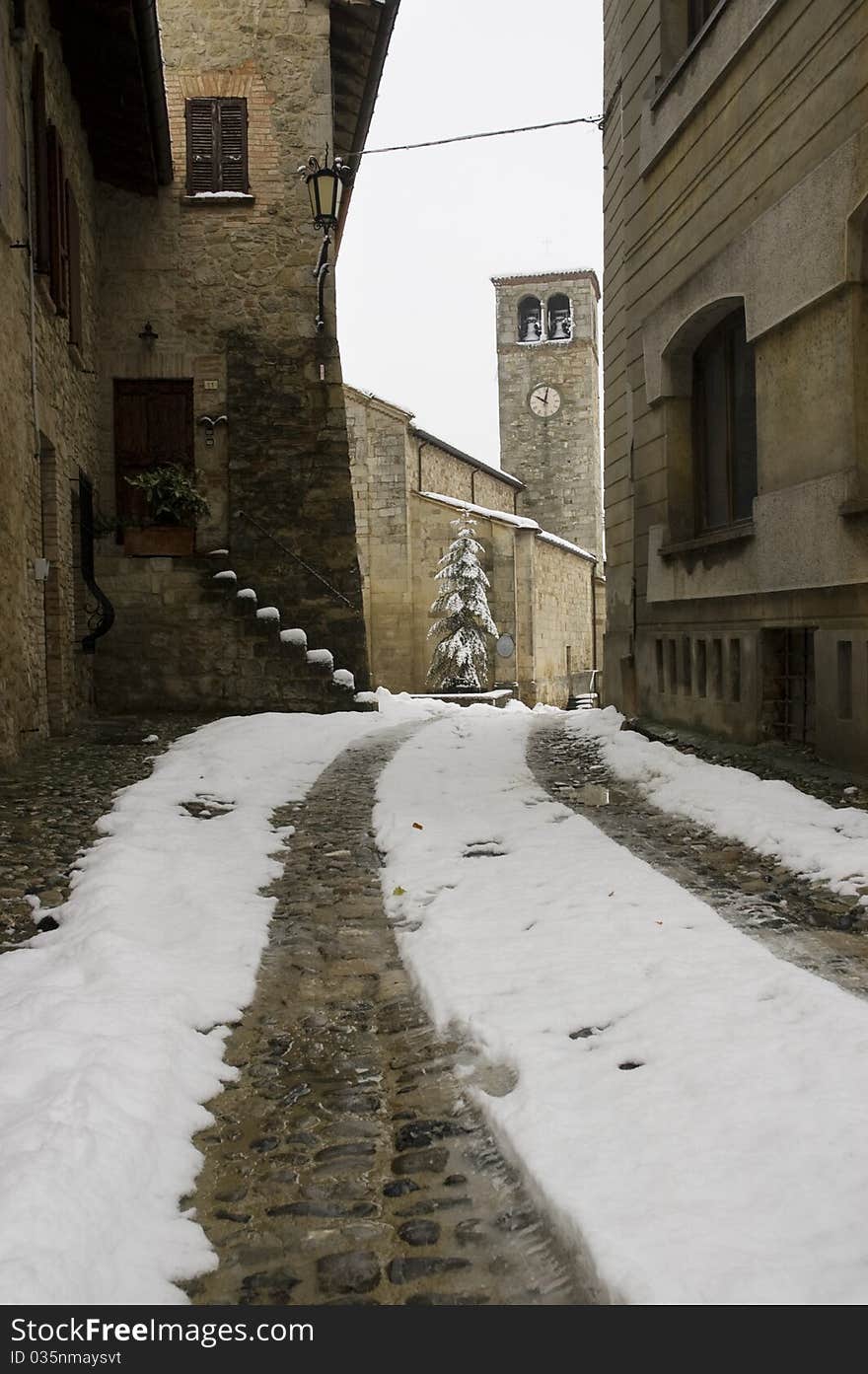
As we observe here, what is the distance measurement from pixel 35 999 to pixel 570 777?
193 inches

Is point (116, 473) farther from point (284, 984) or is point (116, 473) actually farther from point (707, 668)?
point (284, 984)

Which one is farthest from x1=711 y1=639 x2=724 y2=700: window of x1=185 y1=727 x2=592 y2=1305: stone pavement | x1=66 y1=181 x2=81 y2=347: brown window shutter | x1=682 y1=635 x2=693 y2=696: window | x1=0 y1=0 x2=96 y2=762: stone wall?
x1=66 y1=181 x2=81 y2=347: brown window shutter


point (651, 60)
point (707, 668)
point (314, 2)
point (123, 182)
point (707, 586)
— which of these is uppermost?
point (314, 2)

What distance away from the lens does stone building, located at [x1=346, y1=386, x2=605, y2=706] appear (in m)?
25.9

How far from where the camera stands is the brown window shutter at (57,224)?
33.2ft

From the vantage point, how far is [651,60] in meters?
9.33

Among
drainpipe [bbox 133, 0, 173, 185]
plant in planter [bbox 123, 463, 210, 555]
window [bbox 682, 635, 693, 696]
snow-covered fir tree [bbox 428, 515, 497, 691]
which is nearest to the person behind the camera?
window [bbox 682, 635, 693, 696]

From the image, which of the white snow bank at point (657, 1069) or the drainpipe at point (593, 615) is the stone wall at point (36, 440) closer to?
the white snow bank at point (657, 1069)

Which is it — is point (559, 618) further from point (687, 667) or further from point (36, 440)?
point (36, 440)

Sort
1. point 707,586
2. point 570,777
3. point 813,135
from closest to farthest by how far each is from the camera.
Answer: point 813,135 < point 570,777 < point 707,586

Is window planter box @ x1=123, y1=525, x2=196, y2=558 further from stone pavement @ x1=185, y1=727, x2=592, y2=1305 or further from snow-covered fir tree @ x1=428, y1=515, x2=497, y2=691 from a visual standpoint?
snow-covered fir tree @ x1=428, y1=515, x2=497, y2=691

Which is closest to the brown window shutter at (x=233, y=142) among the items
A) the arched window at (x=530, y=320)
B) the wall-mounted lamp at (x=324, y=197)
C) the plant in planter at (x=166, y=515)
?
the wall-mounted lamp at (x=324, y=197)

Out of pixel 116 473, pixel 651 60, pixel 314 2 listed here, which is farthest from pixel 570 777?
pixel 314 2

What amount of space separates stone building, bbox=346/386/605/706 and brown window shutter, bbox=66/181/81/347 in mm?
14145
